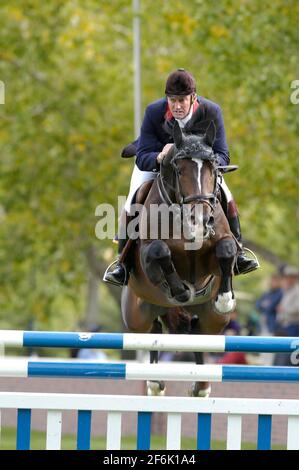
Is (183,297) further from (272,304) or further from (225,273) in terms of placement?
(272,304)

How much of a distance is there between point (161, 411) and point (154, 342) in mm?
318

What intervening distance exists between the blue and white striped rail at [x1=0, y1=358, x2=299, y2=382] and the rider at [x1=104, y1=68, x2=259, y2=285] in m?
2.05

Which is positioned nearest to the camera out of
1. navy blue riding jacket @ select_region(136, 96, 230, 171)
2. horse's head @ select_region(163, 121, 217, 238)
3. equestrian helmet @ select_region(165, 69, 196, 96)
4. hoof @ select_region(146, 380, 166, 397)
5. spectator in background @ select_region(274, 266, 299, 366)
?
horse's head @ select_region(163, 121, 217, 238)

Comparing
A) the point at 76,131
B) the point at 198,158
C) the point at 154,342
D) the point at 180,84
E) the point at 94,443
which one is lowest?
the point at 94,443

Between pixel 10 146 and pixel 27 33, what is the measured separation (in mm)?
1802

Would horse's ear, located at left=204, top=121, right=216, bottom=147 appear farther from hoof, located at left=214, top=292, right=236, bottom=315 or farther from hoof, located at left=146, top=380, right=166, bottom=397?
hoof, located at left=146, top=380, right=166, bottom=397

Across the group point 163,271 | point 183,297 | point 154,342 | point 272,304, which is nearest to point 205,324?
point 183,297

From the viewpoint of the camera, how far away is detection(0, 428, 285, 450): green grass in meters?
10.2

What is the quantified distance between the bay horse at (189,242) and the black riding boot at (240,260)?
11.9 inches

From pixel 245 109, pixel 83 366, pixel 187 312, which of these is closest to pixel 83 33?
pixel 245 109

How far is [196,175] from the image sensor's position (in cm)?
645

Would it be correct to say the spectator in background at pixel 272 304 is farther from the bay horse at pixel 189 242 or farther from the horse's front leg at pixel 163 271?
the horse's front leg at pixel 163 271

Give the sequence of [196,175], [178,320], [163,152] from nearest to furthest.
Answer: [196,175] → [163,152] → [178,320]

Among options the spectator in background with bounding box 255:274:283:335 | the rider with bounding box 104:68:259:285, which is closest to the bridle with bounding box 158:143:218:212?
the rider with bounding box 104:68:259:285
